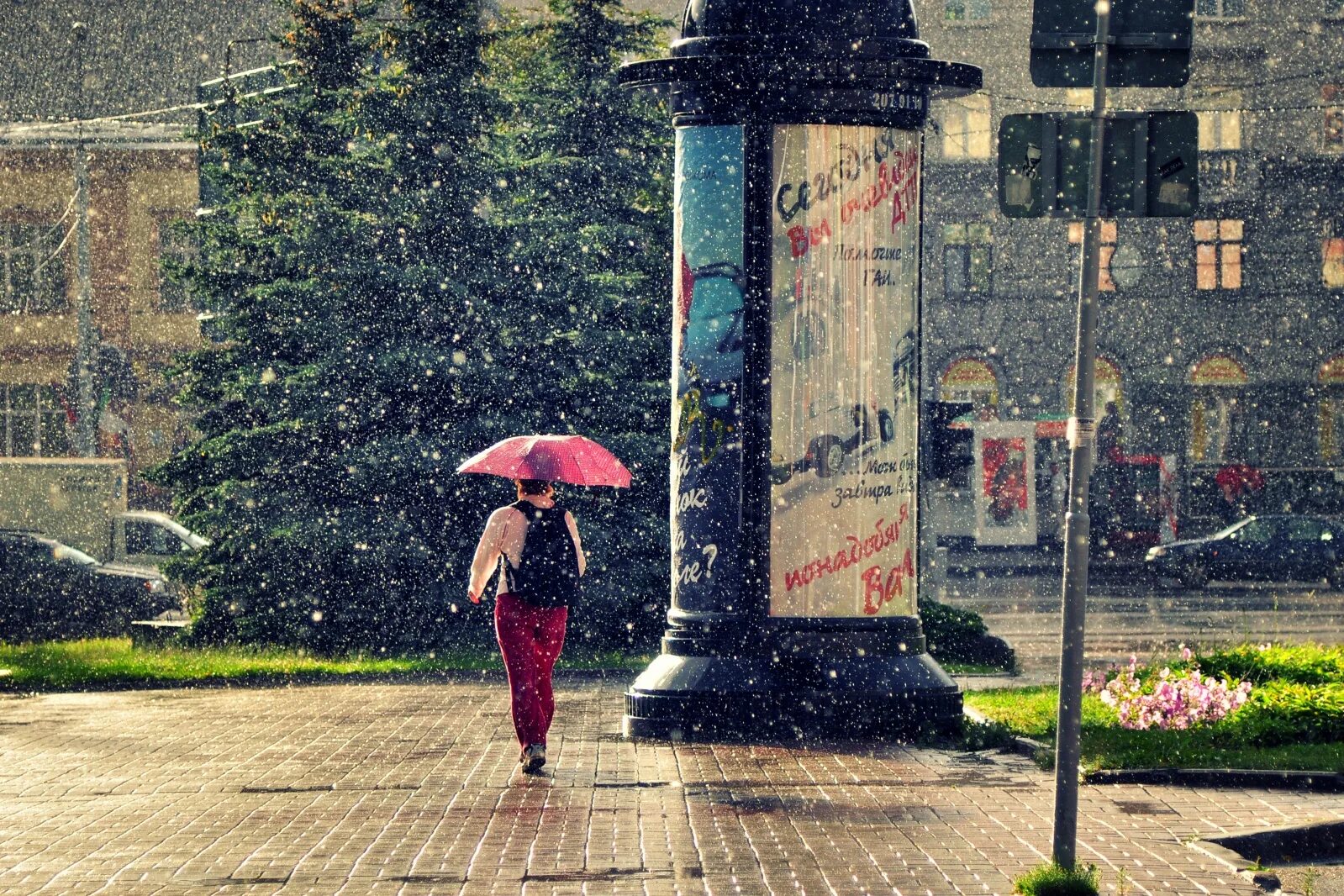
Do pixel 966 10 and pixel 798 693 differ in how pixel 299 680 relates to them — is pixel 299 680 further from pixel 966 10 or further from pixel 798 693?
pixel 966 10

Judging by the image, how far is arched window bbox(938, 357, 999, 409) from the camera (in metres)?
46.5

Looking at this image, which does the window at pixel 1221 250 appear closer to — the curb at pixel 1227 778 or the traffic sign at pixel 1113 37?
the curb at pixel 1227 778

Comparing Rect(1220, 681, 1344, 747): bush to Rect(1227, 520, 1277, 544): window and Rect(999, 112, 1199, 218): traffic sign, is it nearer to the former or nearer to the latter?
Rect(999, 112, 1199, 218): traffic sign

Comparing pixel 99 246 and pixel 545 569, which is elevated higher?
pixel 99 246

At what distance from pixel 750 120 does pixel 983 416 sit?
3398cm

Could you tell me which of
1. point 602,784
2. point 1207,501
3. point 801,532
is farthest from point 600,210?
point 1207,501

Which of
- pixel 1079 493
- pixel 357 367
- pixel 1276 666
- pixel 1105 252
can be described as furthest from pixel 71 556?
pixel 1105 252

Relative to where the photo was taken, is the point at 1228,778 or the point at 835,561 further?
the point at 835,561

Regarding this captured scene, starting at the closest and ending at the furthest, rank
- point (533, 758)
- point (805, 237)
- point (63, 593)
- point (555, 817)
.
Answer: point (555, 817) → point (533, 758) → point (805, 237) → point (63, 593)

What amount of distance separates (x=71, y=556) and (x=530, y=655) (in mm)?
16148

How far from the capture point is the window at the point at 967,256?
46.6 m

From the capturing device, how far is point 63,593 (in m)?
24.7

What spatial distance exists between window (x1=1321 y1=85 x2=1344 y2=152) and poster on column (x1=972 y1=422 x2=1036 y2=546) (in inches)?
458

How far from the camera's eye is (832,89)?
1216cm
